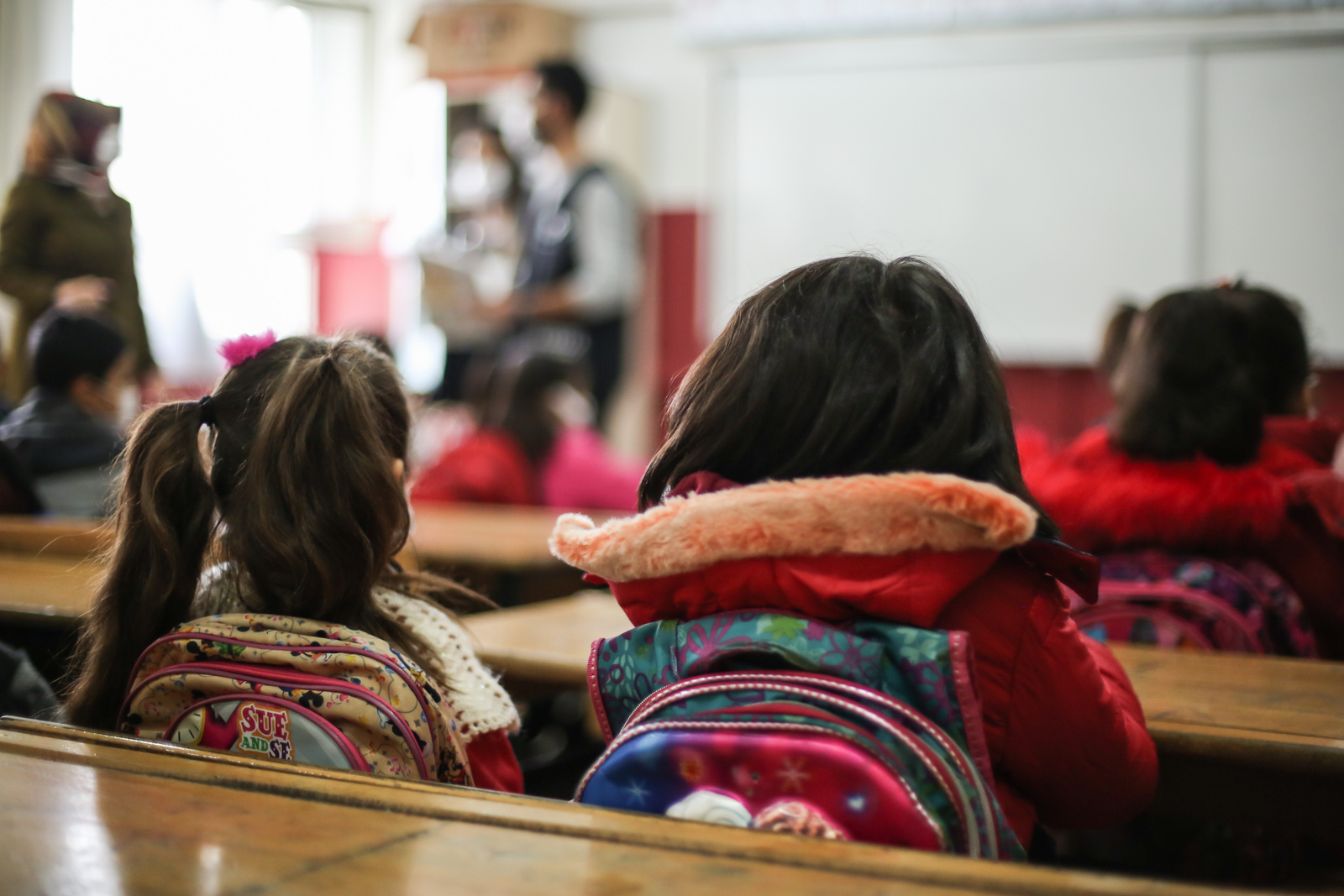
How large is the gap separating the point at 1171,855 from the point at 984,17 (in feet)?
13.0

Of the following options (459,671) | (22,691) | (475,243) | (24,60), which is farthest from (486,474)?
(24,60)

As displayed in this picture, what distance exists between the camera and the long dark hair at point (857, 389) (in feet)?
2.65

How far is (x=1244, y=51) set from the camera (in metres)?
4.45

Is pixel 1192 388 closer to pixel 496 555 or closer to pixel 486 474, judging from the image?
pixel 496 555

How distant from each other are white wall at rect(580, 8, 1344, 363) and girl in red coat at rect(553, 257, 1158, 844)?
12.9 ft

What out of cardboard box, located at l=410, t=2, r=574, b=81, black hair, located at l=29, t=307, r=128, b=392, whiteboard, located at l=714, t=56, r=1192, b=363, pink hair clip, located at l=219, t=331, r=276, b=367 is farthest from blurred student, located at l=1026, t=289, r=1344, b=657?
cardboard box, located at l=410, t=2, r=574, b=81

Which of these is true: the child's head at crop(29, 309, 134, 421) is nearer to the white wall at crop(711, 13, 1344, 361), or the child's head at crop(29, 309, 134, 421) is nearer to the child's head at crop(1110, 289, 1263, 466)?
the child's head at crop(1110, 289, 1263, 466)

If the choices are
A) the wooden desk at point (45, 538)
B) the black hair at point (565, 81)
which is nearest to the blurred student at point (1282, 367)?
the wooden desk at point (45, 538)

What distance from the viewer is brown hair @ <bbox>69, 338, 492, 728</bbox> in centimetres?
97

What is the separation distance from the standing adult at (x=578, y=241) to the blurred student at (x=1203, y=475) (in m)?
2.64

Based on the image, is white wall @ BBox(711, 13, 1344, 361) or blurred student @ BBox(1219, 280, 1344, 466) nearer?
blurred student @ BBox(1219, 280, 1344, 466)

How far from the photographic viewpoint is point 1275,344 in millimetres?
1529

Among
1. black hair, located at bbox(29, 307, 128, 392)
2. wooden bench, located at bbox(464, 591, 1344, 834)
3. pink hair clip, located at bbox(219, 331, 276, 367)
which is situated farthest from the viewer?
black hair, located at bbox(29, 307, 128, 392)

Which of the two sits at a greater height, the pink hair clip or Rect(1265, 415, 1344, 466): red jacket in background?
the pink hair clip
